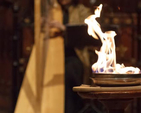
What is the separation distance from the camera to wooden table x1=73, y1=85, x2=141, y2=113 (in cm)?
247

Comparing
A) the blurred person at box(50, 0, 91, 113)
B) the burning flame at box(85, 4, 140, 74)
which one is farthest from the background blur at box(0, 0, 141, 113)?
the burning flame at box(85, 4, 140, 74)

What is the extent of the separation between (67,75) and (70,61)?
0.55 ft

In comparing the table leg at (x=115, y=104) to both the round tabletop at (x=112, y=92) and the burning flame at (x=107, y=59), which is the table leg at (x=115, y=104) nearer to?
the round tabletop at (x=112, y=92)

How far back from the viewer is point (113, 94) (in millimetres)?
2477

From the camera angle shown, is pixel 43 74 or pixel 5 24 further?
pixel 5 24

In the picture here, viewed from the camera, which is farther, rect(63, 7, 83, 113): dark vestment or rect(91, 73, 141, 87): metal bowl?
rect(63, 7, 83, 113): dark vestment

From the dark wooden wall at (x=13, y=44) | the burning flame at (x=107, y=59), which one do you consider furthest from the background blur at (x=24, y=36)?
the burning flame at (x=107, y=59)

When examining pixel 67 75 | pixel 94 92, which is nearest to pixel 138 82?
pixel 94 92

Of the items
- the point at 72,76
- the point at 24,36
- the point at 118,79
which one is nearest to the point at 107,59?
the point at 118,79

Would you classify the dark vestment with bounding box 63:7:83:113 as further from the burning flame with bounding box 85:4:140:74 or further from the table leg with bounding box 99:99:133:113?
the table leg with bounding box 99:99:133:113

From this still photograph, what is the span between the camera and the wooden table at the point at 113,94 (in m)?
2.47

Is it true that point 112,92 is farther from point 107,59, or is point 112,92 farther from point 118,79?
point 107,59

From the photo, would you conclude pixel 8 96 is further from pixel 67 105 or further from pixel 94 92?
pixel 94 92

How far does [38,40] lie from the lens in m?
4.01
